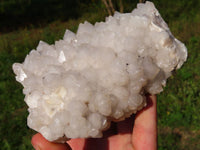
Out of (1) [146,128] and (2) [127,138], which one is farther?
(2) [127,138]

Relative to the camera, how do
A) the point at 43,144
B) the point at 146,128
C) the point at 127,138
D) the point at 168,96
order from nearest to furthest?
the point at 43,144 < the point at 146,128 < the point at 127,138 < the point at 168,96

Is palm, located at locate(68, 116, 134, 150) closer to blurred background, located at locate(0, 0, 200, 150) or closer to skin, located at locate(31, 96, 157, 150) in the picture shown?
skin, located at locate(31, 96, 157, 150)

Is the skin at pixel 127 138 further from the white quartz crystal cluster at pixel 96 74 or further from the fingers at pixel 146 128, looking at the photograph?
the white quartz crystal cluster at pixel 96 74

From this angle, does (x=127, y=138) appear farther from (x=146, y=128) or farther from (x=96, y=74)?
(x=96, y=74)

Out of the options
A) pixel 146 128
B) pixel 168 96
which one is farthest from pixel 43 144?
pixel 168 96

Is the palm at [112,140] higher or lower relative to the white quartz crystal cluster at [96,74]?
lower

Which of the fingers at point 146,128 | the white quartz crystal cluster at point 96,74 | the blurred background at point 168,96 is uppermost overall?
the white quartz crystal cluster at point 96,74

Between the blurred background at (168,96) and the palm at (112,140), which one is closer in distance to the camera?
the palm at (112,140)

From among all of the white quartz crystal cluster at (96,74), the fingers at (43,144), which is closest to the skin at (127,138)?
the fingers at (43,144)
